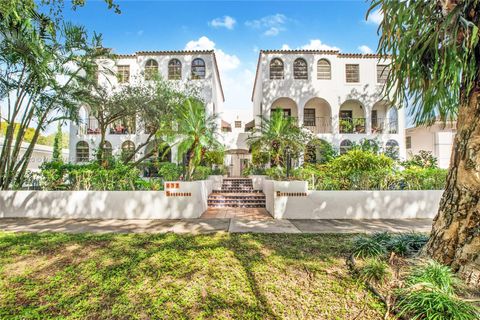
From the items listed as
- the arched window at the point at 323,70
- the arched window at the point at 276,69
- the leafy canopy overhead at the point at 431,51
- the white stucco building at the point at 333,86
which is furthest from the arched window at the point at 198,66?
the leafy canopy overhead at the point at 431,51

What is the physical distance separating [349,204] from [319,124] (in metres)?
13.6

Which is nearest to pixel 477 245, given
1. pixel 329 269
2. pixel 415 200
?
pixel 329 269

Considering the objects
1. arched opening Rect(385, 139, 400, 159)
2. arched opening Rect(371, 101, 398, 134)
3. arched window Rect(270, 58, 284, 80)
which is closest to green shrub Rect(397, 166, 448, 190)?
arched opening Rect(385, 139, 400, 159)

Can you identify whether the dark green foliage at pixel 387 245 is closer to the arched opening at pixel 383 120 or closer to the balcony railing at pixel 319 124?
the balcony railing at pixel 319 124

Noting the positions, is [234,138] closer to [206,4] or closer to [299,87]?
[299,87]

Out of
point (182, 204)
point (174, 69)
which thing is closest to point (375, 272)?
point (182, 204)

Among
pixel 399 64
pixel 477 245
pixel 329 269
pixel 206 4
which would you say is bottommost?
pixel 329 269

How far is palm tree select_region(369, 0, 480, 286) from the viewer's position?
3152 millimetres

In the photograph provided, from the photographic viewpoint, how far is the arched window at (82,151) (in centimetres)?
1870

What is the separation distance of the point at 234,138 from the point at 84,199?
542 inches

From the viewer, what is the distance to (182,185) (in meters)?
8.16

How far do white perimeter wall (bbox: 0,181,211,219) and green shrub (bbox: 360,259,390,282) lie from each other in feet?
18.8

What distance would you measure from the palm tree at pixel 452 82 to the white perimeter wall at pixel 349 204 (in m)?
4.28

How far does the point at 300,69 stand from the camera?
18594mm
